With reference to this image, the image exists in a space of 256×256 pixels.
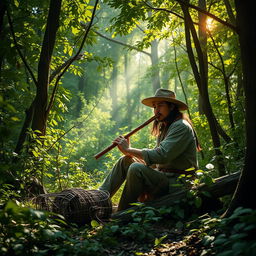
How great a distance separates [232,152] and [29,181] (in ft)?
9.42

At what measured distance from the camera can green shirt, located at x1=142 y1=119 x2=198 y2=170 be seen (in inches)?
159

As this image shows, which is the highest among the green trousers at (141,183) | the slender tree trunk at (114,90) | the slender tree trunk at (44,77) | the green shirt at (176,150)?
the slender tree trunk at (114,90)

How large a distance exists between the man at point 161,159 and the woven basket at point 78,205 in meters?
0.44

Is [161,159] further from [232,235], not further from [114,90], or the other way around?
[114,90]

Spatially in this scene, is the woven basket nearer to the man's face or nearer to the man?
the man

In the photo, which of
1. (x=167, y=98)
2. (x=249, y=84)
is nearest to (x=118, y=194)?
(x=167, y=98)

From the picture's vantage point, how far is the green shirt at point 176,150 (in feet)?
13.2

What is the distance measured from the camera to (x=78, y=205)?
3586 mm

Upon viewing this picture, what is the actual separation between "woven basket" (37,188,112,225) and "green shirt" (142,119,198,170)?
0.79 metres

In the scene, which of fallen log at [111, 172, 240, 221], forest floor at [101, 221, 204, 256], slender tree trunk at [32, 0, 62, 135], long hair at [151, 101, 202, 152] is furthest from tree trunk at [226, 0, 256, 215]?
slender tree trunk at [32, 0, 62, 135]

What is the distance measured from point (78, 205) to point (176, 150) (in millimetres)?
1355

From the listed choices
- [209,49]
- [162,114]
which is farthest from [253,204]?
[209,49]

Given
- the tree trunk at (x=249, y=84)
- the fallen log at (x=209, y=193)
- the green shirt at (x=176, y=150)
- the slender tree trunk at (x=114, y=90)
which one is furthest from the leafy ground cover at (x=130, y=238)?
the slender tree trunk at (x=114, y=90)

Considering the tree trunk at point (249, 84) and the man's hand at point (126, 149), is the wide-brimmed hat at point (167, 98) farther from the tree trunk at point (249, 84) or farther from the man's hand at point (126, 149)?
the tree trunk at point (249, 84)
